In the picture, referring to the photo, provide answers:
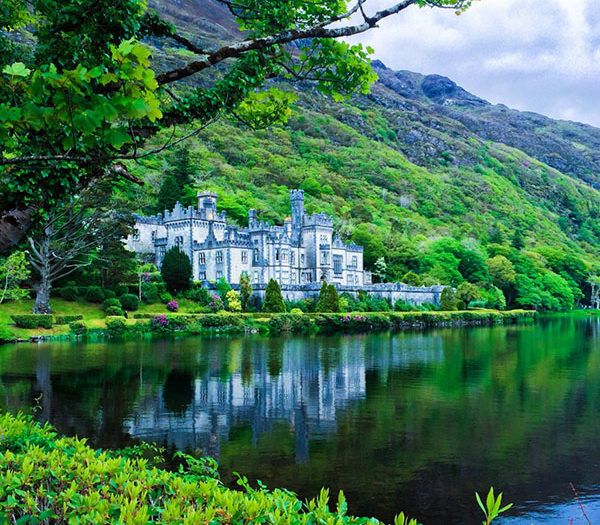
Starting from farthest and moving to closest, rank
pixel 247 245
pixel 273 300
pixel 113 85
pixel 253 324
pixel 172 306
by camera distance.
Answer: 1. pixel 247 245
2. pixel 273 300
3. pixel 172 306
4. pixel 253 324
5. pixel 113 85

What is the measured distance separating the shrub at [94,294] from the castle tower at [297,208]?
28.1 metres

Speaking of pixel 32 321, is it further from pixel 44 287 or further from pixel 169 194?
pixel 169 194

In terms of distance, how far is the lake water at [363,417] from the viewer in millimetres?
9570

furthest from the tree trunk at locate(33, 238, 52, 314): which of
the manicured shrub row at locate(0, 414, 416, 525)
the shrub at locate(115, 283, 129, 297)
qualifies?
the manicured shrub row at locate(0, 414, 416, 525)

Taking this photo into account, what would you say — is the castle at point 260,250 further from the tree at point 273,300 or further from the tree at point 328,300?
the tree at point 273,300

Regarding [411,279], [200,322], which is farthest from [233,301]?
[411,279]

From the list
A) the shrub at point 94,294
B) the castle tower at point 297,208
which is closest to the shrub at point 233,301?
the shrub at point 94,294

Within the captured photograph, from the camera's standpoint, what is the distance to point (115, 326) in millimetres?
39781

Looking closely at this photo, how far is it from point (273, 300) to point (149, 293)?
10.8 meters

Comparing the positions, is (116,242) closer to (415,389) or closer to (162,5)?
(415,389)

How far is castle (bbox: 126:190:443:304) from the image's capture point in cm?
5975

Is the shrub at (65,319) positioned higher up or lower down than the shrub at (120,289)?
lower down

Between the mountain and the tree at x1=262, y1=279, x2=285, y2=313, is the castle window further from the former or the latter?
the tree at x1=262, y1=279, x2=285, y2=313

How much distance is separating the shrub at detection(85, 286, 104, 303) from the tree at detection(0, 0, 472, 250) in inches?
1539
